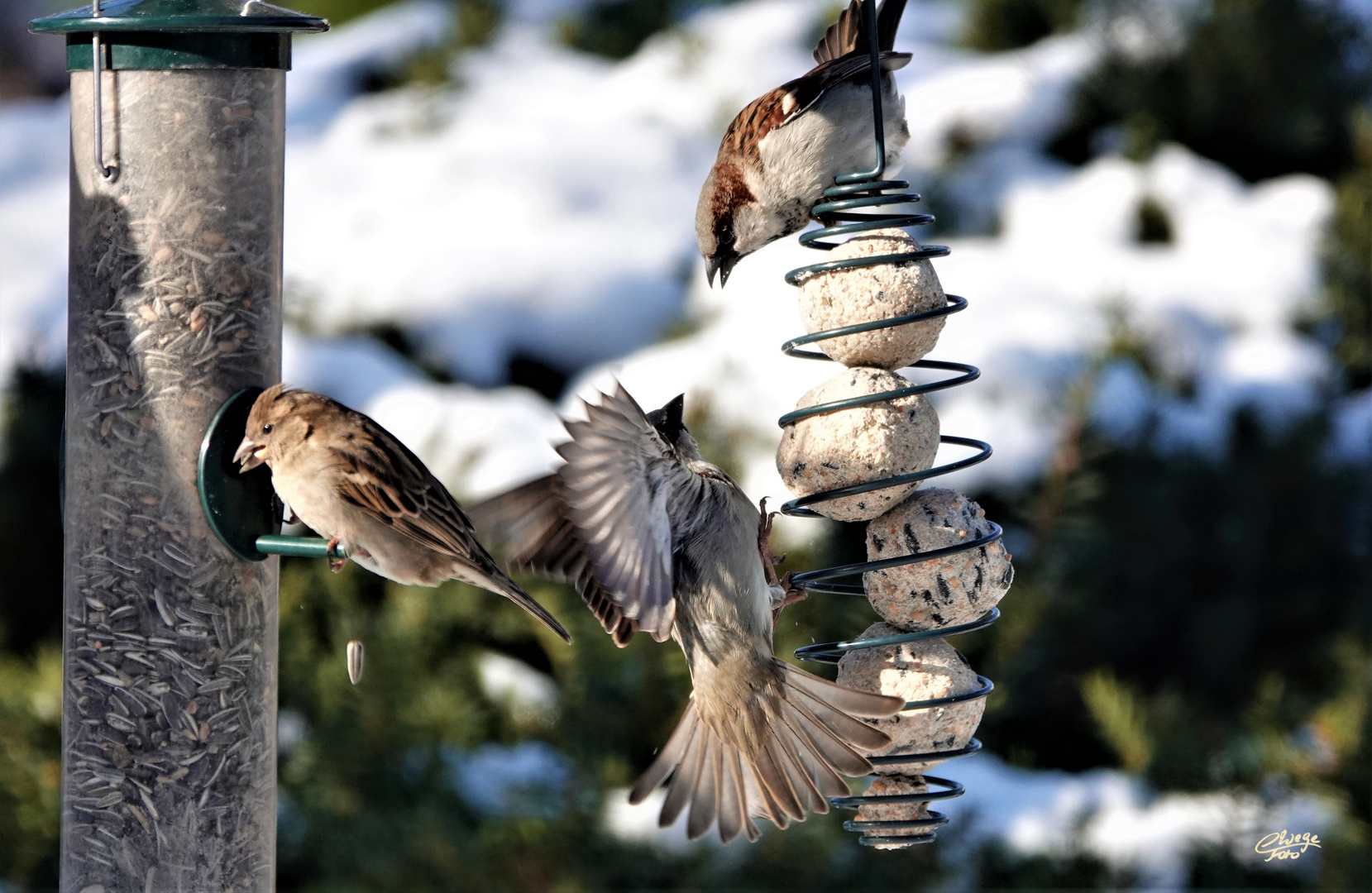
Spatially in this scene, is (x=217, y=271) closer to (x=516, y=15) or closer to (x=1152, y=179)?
(x=1152, y=179)

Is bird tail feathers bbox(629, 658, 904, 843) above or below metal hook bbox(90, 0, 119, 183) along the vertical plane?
below

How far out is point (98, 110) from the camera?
2496 millimetres

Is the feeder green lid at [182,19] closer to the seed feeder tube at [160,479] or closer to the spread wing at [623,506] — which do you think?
the seed feeder tube at [160,479]

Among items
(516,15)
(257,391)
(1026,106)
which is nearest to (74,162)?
(257,391)

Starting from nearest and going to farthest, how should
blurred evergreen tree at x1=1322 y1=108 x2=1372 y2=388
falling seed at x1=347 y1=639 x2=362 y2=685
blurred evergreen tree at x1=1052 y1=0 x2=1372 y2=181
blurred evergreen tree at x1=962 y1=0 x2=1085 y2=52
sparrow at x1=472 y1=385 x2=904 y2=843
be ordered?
sparrow at x1=472 y1=385 x2=904 y2=843 → falling seed at x1=347 y1=639 x2=362 y2=685 → blurred evergreen tree at x1=1322 y1=108 x2=1372 y2=388 → blurred evergreen tree at x1=1052 y1=0 x2=1372 y2=181 → blurred evergreen tree at x1=962 y1=0 x2=1085 y2=52

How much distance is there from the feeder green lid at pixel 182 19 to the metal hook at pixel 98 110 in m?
0.02

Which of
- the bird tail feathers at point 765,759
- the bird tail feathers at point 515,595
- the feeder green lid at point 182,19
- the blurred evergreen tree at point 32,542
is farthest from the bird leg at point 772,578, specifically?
the blurred evergreen tree at point 32,542

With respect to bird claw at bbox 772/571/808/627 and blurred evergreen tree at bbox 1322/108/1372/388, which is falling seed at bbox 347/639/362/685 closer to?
bird claw at bbox 772/571/808/627

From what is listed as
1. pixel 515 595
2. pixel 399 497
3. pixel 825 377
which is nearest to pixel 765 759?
pixel 515 595

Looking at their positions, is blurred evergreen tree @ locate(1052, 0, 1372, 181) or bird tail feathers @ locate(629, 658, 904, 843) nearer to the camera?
bird tail feathers @ locate(629, 658, 904, 843)

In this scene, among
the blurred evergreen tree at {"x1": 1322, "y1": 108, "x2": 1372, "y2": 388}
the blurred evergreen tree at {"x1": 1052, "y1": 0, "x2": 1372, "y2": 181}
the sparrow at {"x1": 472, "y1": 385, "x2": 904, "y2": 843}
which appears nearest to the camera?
the sparrow at {"x1": 472, "y1": 385, "x2": 904, "y2": 843}

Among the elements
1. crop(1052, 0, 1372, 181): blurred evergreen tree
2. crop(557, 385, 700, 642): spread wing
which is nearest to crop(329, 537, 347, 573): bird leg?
→ crop(557, 385, 700, 642): spread wing

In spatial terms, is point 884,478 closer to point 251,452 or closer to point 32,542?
point 251,452
